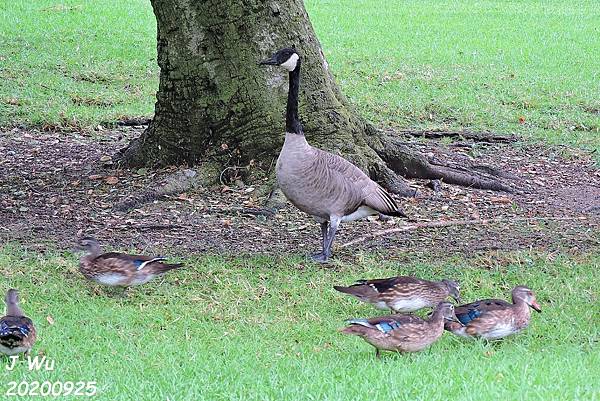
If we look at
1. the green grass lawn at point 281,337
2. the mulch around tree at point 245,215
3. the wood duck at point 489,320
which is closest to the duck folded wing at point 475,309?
the wood duck at point 489,320

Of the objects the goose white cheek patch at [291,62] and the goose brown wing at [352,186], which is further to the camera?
the goose white cheek patch at [291,62]

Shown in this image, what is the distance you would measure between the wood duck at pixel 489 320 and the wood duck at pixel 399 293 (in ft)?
1.24

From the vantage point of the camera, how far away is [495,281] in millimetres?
7293

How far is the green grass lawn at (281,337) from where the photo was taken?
16.1ft

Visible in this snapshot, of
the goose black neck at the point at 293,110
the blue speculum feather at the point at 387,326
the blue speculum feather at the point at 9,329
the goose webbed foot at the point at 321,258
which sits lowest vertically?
the goose webbed foot at the point at 321,258

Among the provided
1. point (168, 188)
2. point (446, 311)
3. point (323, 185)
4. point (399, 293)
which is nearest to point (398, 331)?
point (446, 311)

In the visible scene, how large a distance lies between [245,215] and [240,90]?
145 centimetres

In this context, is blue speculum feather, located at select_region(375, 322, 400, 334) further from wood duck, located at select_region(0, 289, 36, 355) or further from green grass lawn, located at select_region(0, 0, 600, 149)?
green grass lawn, located at select_region(0, 0, 600, 149)

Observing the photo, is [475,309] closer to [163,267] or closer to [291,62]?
[163,267]

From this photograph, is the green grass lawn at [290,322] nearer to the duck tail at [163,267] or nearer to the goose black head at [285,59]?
the duck tail at [163,267]

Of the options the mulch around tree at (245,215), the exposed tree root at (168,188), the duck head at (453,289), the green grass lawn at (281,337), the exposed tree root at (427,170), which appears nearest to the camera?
the green grass lawn at (281,337)

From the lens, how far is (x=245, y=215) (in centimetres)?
890

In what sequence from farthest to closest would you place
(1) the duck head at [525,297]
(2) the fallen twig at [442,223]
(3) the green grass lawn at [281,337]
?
(2) the fallen twig at [442,223]
(1) the duck head at [525,297]
(3) the green grass lawn at [281,337]

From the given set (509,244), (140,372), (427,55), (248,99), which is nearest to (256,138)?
(248,99)
